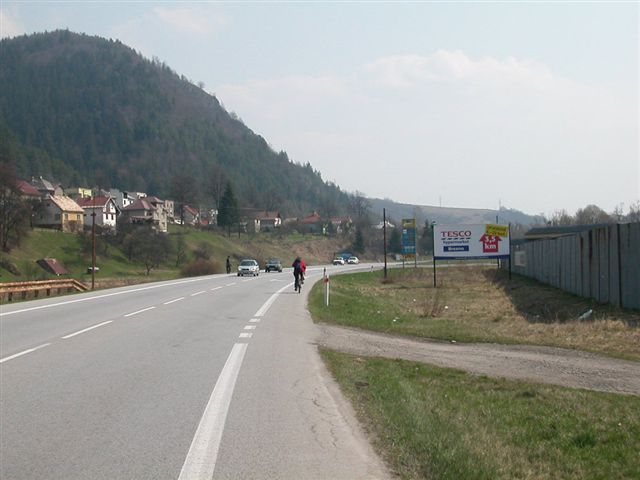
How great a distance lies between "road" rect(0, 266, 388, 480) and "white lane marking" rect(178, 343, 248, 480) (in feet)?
0.05

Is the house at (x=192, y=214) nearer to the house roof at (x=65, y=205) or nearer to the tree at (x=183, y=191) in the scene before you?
the tree at (x=183, y=191)

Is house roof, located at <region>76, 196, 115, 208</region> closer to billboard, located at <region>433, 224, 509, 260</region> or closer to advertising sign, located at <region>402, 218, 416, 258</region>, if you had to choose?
advertising sign, located at <region>402, 218, 416, 258</region>

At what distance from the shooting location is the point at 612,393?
33.1 feet

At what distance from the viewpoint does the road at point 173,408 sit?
22.0 feet

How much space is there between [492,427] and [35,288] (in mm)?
32496

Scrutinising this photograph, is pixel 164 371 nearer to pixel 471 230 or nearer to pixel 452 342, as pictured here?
pixel 452 342

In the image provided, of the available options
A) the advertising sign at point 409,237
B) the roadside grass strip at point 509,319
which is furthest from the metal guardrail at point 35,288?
the advertising sign at point 409,237

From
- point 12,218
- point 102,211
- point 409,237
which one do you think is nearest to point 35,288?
point 409,237

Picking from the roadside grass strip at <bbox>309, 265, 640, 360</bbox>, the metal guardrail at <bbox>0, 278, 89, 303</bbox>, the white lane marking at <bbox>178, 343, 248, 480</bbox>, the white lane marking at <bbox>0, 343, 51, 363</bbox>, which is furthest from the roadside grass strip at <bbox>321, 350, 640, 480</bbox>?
the metal guardrail at <bbox>0, 278, 89, 303</bbox>

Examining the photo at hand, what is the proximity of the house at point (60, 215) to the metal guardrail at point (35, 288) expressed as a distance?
70.6 metres

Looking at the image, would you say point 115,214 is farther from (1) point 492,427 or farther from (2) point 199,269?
(1) point 492,427

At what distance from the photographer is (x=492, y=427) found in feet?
27.0

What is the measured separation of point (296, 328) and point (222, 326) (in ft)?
6.72

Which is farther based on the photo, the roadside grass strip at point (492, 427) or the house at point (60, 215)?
the house at point (60, 215)
